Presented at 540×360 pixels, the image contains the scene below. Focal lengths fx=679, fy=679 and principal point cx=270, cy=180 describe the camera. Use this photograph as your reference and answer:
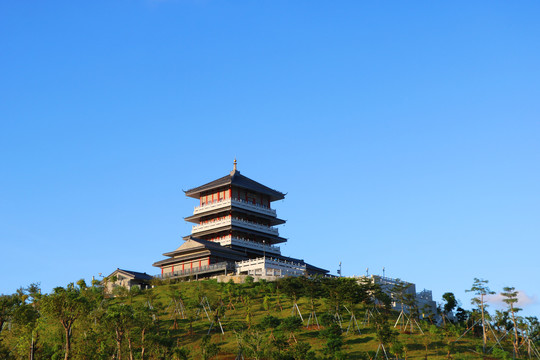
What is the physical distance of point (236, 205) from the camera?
332 feet

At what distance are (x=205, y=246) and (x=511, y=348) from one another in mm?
42756

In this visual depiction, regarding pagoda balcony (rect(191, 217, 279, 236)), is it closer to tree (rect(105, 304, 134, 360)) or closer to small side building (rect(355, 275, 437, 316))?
small side building (rect(355, 275, 437, 316))

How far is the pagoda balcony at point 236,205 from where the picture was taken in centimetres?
10112

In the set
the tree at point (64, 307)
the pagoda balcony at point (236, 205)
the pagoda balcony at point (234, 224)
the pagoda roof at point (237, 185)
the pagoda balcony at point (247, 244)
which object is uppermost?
the pagoda roof at point (237, 185)

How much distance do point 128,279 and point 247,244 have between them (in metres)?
17.8

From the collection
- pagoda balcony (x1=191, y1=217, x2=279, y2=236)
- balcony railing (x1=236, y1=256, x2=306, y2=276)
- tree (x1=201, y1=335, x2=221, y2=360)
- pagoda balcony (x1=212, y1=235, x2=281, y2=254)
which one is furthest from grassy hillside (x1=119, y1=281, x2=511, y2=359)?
pagoda balcony (x1=191, y1=217, x2=279, y2=236)

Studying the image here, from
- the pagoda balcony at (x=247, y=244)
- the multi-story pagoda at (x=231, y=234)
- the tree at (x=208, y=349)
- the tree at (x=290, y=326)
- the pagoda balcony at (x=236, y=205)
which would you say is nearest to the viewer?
the tree at (x=208, y=349)

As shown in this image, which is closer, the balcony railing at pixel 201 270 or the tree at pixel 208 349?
the tree at pixel 208 349

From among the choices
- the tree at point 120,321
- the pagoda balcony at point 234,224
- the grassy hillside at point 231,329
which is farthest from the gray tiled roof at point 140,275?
the tree at point 120,321

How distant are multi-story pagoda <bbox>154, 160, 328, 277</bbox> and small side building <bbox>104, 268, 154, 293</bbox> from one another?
3.57m

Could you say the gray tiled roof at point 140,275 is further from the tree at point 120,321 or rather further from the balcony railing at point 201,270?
the tree at point 120,321

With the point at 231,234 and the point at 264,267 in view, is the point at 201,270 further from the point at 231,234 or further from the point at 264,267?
the point at 264,267

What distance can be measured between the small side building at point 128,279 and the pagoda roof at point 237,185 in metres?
16.6

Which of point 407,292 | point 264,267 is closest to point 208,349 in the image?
point 264,267
